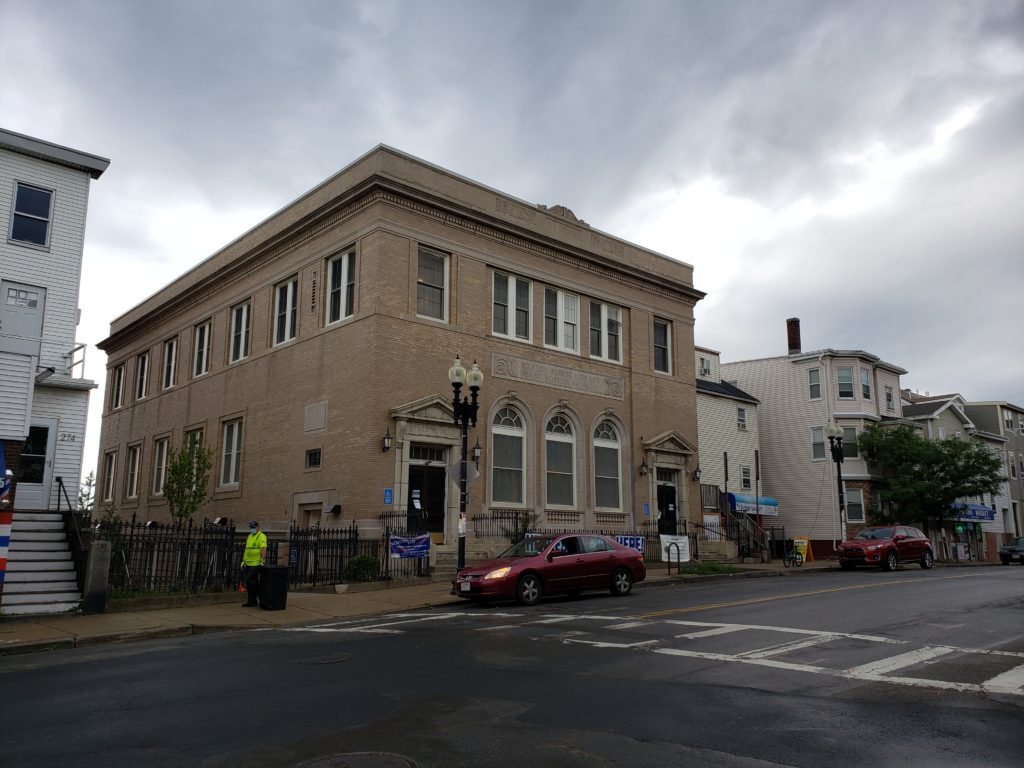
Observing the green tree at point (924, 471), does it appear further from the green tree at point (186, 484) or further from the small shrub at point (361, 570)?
the green tree at point (186, 484)

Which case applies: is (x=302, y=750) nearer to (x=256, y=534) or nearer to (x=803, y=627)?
(x=803, y=627)

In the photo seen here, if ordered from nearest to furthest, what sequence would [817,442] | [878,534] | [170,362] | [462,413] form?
[462,413], [878,534], [170,362], [817,442]

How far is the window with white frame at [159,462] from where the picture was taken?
3438 centimetres

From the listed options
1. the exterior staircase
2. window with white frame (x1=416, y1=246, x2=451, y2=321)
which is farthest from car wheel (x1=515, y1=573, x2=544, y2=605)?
window with white frame (x1=416, y1=246, x2=451, y2=321)

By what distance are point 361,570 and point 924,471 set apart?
3415cm

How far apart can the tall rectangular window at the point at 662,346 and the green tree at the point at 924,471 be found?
17.2 metres

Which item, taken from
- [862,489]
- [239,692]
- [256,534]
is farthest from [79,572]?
[862,489]

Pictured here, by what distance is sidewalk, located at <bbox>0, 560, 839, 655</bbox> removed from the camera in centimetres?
1301

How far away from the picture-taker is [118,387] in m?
41.3

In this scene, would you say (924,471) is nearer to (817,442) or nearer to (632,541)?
(817,442)

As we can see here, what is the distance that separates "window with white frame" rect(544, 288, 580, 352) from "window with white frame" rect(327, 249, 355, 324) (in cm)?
705

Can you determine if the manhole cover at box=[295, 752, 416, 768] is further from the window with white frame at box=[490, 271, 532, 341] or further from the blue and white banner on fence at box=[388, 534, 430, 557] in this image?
the window with white frame at box=[490, 271, 532, 341]

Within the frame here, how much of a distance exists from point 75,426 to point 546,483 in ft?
47.9

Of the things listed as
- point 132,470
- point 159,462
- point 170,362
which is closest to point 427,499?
point 159,462
